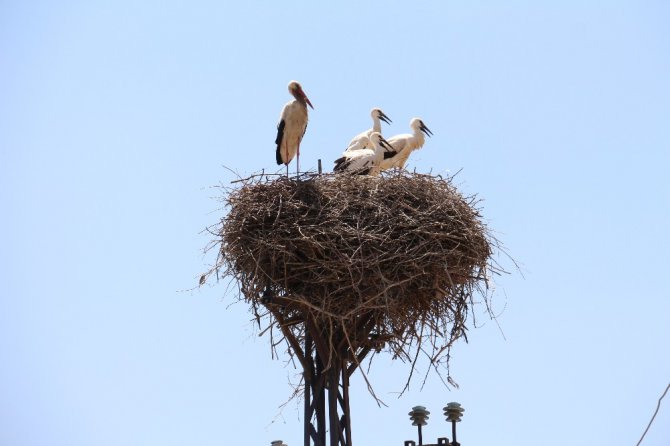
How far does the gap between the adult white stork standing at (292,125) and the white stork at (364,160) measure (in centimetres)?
50

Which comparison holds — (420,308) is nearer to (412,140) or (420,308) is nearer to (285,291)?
(285,291)

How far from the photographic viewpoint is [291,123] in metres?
12.6

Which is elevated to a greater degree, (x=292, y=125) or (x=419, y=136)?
(x=419, y=136)

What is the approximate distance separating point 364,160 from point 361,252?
3493 mm

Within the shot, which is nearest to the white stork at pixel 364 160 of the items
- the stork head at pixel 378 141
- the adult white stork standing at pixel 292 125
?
the stork head at pixel 378 141

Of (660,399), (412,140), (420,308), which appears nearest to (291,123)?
(412,140)

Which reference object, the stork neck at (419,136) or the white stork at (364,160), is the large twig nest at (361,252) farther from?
the stork neck at (419,136)

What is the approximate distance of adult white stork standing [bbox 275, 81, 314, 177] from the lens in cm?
1262

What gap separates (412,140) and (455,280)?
5.06 metres

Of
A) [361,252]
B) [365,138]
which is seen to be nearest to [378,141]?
[365,138]

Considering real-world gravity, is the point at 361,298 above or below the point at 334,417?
above

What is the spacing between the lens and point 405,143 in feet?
47.8

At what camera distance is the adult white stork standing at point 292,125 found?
41.4 ft

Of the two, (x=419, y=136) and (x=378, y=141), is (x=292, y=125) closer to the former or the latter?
(x=378, y=141)
